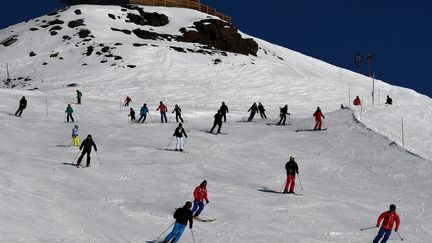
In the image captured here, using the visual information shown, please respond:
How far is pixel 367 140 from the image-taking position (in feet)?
98.6

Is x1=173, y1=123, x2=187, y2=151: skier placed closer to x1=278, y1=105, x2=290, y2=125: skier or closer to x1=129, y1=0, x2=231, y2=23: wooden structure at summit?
x1=278, y1=105, x2=290, y2=125: skier

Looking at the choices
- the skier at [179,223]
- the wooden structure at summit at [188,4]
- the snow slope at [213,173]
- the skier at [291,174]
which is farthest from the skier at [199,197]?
the wooden structure at summit at [188,4]

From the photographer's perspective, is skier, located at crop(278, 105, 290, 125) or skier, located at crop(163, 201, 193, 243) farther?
skier, located at crop(278, 105, 290, 125)

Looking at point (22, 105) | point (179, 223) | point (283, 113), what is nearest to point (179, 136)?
point (283, 113)

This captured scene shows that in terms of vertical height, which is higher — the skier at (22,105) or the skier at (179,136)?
the skier at (22,105)

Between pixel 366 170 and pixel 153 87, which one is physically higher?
pixel 153 87

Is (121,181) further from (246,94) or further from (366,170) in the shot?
(246,94)

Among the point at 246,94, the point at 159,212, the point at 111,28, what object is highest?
the point at 111,28

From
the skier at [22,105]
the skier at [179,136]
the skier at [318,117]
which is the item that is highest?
the skier at [22,105]

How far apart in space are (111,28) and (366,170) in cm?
6913

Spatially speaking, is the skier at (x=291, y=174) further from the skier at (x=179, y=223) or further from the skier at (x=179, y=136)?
the skier at (x=179, y=136)

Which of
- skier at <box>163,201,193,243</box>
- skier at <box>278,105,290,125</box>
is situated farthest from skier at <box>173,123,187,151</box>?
skier at <box>163,201,193,243</box>

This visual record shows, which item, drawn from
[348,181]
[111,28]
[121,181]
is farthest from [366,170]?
[111,28]

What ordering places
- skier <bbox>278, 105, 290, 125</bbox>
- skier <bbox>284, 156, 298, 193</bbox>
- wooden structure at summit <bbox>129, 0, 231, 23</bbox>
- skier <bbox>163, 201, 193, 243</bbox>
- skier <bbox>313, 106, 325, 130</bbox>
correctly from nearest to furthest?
Result: skier <bbox>163, 201, 193, 243</bbox>, skier <bbox>284, 156, 298, 193</bbox>, skier <bbox>313, 106, 325, 130</bbox>, skier <bbox>278, 105, 290, 125</bbox>, wooden structure at summit <bbox>129, 0, 231, 23</bbox>
